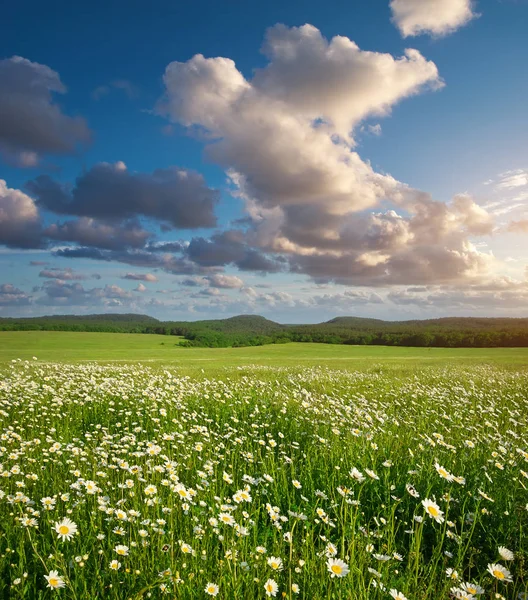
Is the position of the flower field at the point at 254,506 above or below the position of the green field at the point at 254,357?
above

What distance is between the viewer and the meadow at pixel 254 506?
9.45 feet

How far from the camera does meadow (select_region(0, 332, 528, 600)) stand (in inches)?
113

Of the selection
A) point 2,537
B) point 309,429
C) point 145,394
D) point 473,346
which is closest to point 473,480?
point 309,429

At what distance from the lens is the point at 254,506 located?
13.9ft

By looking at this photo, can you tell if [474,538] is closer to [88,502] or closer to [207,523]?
[207,523]

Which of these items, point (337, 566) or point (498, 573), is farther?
point (498, 573)

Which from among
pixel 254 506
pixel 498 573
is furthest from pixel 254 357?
pixel 498 573

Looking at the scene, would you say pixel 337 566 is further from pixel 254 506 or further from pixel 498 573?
pixel 254 506

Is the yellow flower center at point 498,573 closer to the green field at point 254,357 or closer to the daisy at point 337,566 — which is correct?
the daisy at point 337,566

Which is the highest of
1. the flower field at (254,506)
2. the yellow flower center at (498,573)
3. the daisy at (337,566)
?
the daisy at (337,566)

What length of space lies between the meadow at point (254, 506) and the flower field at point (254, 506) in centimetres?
3

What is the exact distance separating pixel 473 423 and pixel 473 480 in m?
4.39

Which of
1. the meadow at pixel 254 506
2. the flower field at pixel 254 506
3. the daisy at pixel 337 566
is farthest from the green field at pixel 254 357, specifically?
the daisy at pixel 337 566

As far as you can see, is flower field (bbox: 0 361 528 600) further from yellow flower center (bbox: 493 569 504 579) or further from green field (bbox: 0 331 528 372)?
green field (bbox: 0 331 528 372)
